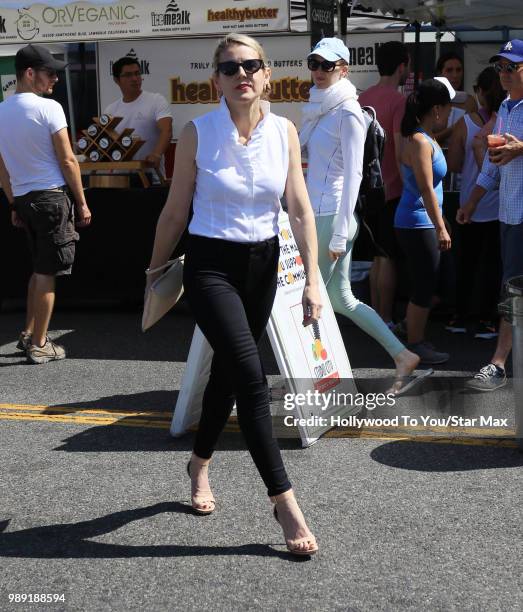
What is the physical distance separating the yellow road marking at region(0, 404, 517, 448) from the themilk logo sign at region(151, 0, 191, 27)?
445cm

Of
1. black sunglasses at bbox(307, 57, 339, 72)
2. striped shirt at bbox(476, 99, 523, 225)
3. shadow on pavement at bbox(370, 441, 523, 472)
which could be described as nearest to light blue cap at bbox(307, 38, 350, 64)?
black sunglasses at bbox(307, 57, 339, 72)

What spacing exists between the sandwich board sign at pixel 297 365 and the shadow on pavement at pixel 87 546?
109 centimetres

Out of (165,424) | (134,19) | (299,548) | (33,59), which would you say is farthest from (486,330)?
(299,548)

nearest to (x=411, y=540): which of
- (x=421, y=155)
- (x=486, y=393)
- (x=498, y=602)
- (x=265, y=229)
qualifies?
(x=498, y=602)

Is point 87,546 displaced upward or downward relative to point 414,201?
downward

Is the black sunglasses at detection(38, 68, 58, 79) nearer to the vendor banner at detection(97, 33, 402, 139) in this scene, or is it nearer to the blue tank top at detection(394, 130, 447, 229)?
the blue tank top at detection(394, 130, 447, 229)

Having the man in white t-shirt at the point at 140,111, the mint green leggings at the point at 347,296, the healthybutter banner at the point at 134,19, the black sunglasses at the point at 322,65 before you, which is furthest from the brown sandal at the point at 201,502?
the man in white t-shirt at the point at 140,111

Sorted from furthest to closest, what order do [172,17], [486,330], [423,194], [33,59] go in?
1. [172,17]
2. [486,330]
3. [33,59]
4. [423,194]

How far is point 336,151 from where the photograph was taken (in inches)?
229

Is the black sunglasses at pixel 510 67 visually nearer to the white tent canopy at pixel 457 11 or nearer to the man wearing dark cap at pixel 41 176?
the man wearing dark cap at pixel 41 176

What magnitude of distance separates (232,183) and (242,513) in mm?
1394

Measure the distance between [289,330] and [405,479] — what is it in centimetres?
102

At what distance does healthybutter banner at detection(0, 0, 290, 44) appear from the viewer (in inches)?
368
